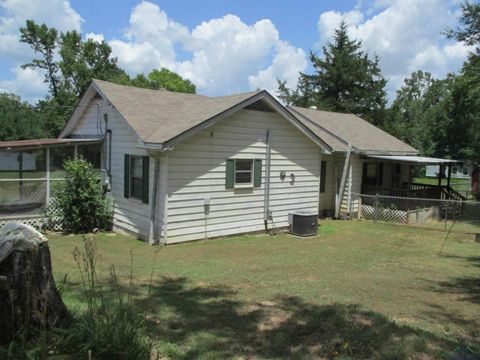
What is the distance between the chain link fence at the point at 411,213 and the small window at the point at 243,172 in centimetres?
582

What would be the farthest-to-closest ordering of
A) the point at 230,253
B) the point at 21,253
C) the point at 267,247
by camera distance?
the point at 267,247
the point at 230,253
the point at 21,253

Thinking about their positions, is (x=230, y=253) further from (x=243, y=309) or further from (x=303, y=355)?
(x=303, y=355)

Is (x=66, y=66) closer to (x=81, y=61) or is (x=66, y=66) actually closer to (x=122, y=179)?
(x=81, y=61)

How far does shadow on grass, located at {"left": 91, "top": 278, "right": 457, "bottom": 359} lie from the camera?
3.99m

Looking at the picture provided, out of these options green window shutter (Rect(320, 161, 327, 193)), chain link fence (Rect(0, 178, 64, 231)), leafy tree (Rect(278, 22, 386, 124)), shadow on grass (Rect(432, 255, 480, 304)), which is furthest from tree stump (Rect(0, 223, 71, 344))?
leafy tree (Rect(278, 22, 386, 124))

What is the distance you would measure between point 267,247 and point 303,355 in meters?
7.49

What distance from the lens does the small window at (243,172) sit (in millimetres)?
12781

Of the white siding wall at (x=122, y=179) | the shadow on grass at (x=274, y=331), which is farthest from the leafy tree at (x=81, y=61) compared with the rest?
the shadow on grass at (x=274, y=331)

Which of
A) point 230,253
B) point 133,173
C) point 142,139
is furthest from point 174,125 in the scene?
point 230,253

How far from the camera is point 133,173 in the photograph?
492 inches

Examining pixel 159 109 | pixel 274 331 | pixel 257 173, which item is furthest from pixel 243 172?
pixel 274 331

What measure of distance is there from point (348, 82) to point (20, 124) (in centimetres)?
3380

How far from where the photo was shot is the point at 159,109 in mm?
13898

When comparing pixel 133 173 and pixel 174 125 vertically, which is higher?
pixel 174 125
